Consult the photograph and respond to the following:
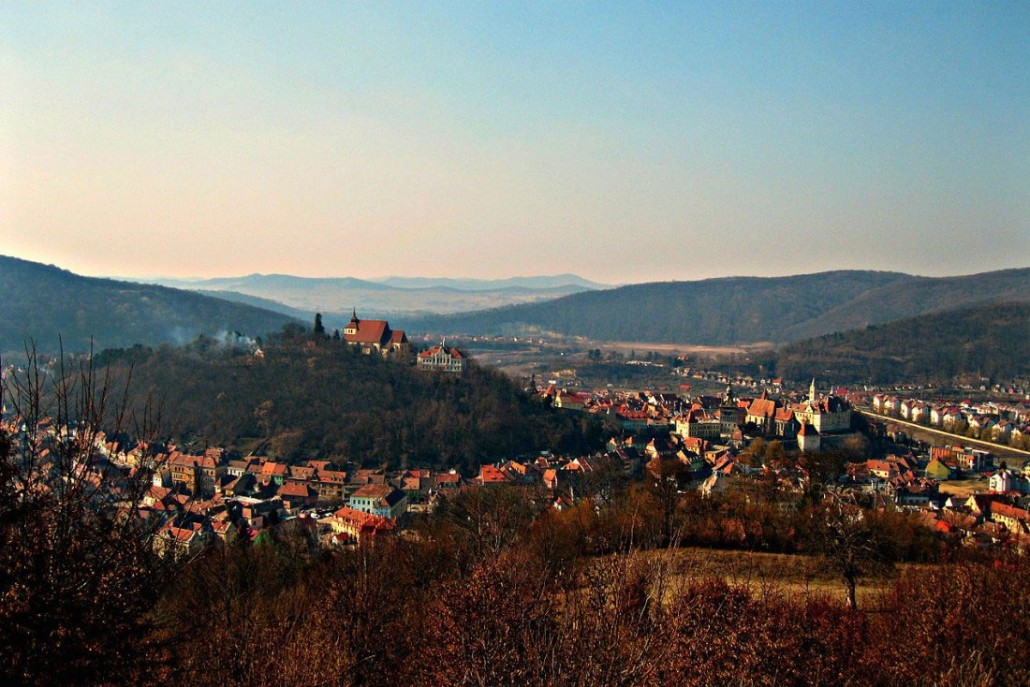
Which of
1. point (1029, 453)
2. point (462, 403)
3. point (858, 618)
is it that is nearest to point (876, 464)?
point (1029, 453)

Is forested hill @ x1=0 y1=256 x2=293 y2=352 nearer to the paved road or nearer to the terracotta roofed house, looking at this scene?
the terracotta roofed house

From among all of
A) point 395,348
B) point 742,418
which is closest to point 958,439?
point 742,418

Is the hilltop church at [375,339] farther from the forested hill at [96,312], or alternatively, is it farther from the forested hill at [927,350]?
the forested hill at [927,350]

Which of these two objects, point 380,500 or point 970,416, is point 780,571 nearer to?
point 380,500

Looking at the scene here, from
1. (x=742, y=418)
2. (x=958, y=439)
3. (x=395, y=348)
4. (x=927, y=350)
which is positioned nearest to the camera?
(x=958, y=439)

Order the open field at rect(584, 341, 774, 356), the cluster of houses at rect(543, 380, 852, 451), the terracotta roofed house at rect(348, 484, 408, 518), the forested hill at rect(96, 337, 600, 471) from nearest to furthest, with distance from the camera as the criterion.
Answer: the terracotta roofed house at rect(348, 484, 408, 518), the forested hill at rect(96, 337, 600, 471), the cluster of houses at rect(543, 380, 852, 451), the open field at rect(584, 341, 774, 356)

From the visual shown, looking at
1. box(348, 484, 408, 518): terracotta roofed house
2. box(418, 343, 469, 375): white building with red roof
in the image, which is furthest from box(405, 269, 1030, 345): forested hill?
box(348, 484, 408, 518): terracotta roofed house
